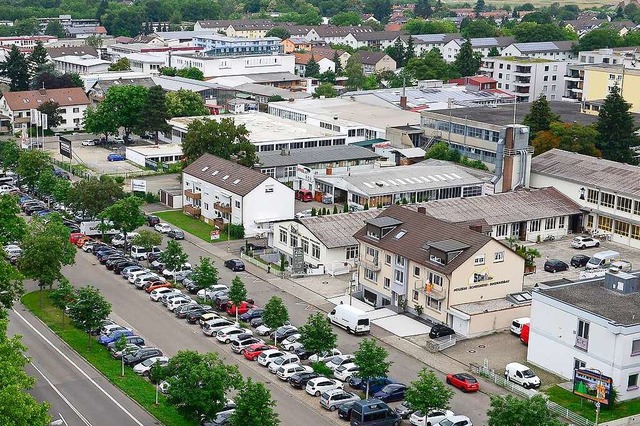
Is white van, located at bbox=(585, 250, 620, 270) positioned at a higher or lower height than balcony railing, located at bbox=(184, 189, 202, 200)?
lower

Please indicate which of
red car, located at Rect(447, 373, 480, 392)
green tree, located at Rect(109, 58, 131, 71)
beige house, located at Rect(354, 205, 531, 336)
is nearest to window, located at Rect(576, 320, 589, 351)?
red car, located at Rect(447, 373, 480, 392)

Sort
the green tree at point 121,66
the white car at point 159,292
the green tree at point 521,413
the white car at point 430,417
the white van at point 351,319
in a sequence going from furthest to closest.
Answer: the green tree at point 121,66
the white car at point 159,292
the white van at point 351,319
the white car at point 430,417
the green tree at point 521,413

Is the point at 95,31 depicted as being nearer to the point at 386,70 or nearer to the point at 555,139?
the point at 386,70

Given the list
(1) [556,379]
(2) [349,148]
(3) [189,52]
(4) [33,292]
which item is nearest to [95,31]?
(3) [189,52]

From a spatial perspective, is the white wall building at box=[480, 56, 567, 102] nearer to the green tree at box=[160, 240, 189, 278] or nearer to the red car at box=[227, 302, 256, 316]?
the green tree at box=[160, 240, 189, 278]

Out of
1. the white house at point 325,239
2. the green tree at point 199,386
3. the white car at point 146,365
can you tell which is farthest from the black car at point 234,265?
the green tree at point 199,386

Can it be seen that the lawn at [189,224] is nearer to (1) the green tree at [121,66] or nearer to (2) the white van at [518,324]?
(2) the white van at [518,324]
